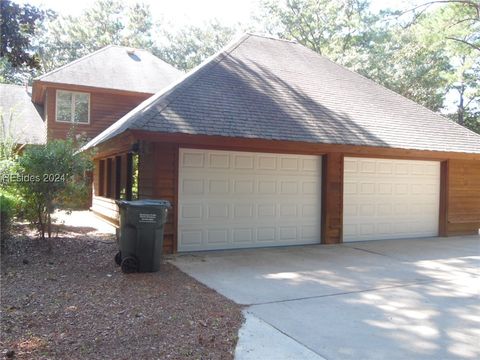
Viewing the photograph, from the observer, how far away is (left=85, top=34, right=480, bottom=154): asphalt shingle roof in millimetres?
9109

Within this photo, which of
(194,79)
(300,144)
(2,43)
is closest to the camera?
(2,43)

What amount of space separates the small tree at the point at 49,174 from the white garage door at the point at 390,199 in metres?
6.44

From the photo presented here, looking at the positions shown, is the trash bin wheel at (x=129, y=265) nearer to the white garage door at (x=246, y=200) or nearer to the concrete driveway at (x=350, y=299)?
the concrete driveway at (x=350, y=299)

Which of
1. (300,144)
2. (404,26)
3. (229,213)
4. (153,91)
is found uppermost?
(404,26)

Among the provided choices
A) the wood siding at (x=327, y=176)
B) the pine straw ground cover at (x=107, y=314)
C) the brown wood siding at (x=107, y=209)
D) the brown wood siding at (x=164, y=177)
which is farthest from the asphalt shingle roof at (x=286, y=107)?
the pine straw ground cover at (x=107, y=314)

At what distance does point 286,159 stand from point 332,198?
155cm

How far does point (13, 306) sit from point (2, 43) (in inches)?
240

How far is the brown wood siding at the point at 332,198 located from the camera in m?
10.6

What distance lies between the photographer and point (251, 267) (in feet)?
25.7

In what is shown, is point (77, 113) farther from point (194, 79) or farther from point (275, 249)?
point (275, 249)

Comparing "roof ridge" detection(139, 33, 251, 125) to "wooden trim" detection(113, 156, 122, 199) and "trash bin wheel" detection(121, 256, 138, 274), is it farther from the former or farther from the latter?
"trash bin wheel" detection(121, 256, 138, 274)

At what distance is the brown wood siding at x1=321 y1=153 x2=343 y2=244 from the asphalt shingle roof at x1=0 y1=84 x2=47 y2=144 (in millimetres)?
13150

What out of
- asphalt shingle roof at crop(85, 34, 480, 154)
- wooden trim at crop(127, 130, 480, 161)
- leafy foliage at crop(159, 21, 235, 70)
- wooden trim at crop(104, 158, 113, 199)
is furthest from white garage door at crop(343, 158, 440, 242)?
leafy foliage at crop(159, 21, 235, 70)

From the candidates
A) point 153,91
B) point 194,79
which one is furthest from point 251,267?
point 153,91
